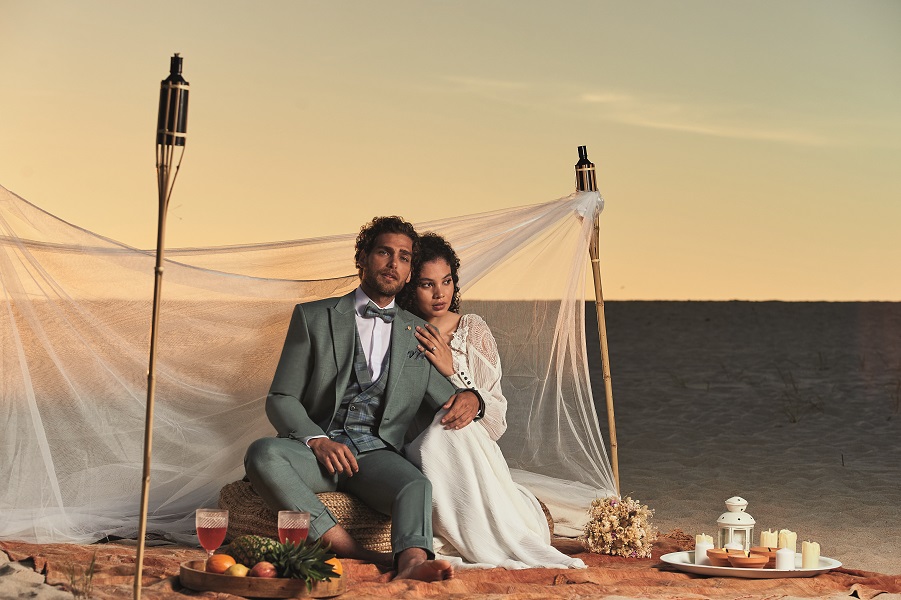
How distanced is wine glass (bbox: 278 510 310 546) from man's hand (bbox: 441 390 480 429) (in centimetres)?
99

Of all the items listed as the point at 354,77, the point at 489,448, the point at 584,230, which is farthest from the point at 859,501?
the point at 354,77

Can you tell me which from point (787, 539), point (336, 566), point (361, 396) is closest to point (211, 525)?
point (336, 566)

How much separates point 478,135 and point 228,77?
7.33ft

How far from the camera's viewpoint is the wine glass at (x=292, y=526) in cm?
393

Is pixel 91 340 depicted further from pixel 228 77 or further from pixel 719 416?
pixel 719 416

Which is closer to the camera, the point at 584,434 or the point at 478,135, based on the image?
the point at 584,434

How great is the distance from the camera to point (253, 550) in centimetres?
389

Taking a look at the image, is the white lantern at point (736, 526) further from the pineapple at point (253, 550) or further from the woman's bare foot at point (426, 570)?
the pineapple at point (253, 550)

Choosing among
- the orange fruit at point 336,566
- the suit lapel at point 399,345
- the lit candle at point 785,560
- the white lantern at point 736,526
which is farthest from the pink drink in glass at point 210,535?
the lit candle at point 785,560

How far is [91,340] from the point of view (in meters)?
5.09

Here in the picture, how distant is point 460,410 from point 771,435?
680 centimetres

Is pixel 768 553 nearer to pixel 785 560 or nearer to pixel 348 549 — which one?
pixel 785 560

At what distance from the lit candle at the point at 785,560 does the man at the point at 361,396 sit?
1328 millimetres

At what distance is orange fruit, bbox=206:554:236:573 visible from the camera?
3828 mm
